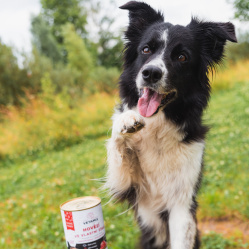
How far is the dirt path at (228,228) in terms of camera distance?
318cm

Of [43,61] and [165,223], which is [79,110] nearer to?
[43,61]

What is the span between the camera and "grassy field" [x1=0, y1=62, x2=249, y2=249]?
139 inches

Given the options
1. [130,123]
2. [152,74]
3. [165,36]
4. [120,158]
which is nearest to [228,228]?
[120,158]

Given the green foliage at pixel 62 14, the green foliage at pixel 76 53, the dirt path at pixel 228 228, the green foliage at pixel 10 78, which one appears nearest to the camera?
the dirt path at pixel 228 228

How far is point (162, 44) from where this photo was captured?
248 cm

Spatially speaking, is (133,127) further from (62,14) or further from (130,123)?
(62,14)

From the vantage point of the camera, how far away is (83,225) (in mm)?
1787

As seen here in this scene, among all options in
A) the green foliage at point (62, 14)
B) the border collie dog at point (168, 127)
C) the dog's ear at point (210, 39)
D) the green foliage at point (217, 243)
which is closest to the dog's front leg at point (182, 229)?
the border collie dog at point (168, 127)

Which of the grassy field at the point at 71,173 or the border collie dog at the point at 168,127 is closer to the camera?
the border collie dog at the point at 168,127

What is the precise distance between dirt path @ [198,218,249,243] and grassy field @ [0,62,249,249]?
0.04 meters

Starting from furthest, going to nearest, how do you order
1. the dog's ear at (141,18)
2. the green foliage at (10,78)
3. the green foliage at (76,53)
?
the green foliage at (76,53) < the green foliage at (10,78) < the dog's ear at (141,18)

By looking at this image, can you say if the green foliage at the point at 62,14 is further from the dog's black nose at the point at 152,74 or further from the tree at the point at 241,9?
the dog's black nose at the point at 152,74

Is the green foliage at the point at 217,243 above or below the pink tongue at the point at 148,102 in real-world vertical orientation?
below

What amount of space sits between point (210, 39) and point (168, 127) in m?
0.91
